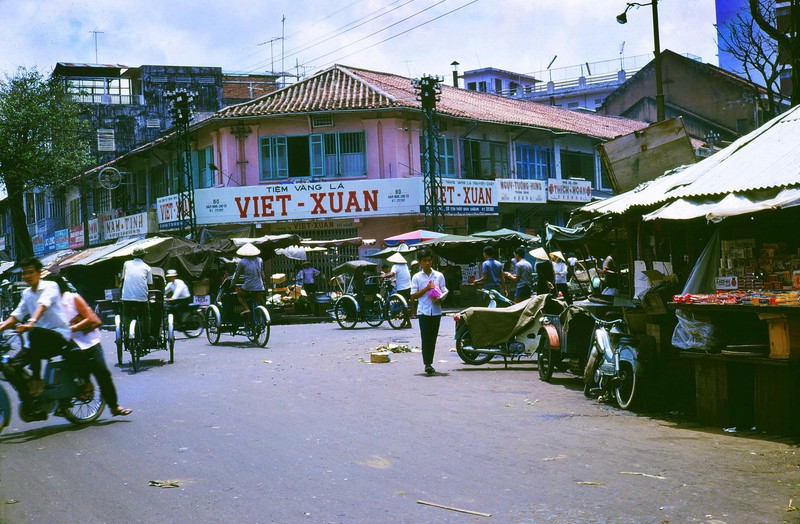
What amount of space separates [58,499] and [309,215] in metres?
27.2

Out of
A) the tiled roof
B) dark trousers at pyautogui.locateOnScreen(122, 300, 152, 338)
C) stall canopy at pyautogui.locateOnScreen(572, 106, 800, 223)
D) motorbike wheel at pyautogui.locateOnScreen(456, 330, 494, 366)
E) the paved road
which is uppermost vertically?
the tiled roof

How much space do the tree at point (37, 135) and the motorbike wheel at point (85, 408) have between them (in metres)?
35.1

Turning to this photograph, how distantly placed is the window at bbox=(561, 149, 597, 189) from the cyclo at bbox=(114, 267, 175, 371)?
1211 inches

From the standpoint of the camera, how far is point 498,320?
509 inches

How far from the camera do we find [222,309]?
1797 cm

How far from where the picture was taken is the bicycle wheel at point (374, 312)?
22.0m

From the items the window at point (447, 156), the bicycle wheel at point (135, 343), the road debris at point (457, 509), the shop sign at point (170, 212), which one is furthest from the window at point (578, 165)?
the road debris at point (457, 509)

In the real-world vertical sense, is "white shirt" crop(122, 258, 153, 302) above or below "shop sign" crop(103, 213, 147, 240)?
below

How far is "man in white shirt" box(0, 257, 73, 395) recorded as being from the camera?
322 inches

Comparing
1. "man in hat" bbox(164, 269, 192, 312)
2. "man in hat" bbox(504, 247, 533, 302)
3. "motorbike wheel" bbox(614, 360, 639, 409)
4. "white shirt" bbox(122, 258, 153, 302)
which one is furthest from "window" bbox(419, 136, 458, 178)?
"motorbike wheel" bbox(614, 360, 639, 409)

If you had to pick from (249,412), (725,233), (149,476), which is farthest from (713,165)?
(149,476)

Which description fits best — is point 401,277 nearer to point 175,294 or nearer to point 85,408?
point 175,294

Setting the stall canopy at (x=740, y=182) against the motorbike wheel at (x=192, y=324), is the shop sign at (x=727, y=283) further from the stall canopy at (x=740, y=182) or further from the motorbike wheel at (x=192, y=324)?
the motorbike wheel at (x=192, y=324)

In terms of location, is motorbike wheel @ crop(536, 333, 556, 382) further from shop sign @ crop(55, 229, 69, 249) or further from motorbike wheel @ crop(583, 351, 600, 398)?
shop sign @ crop(55, 229, 69, 249)
